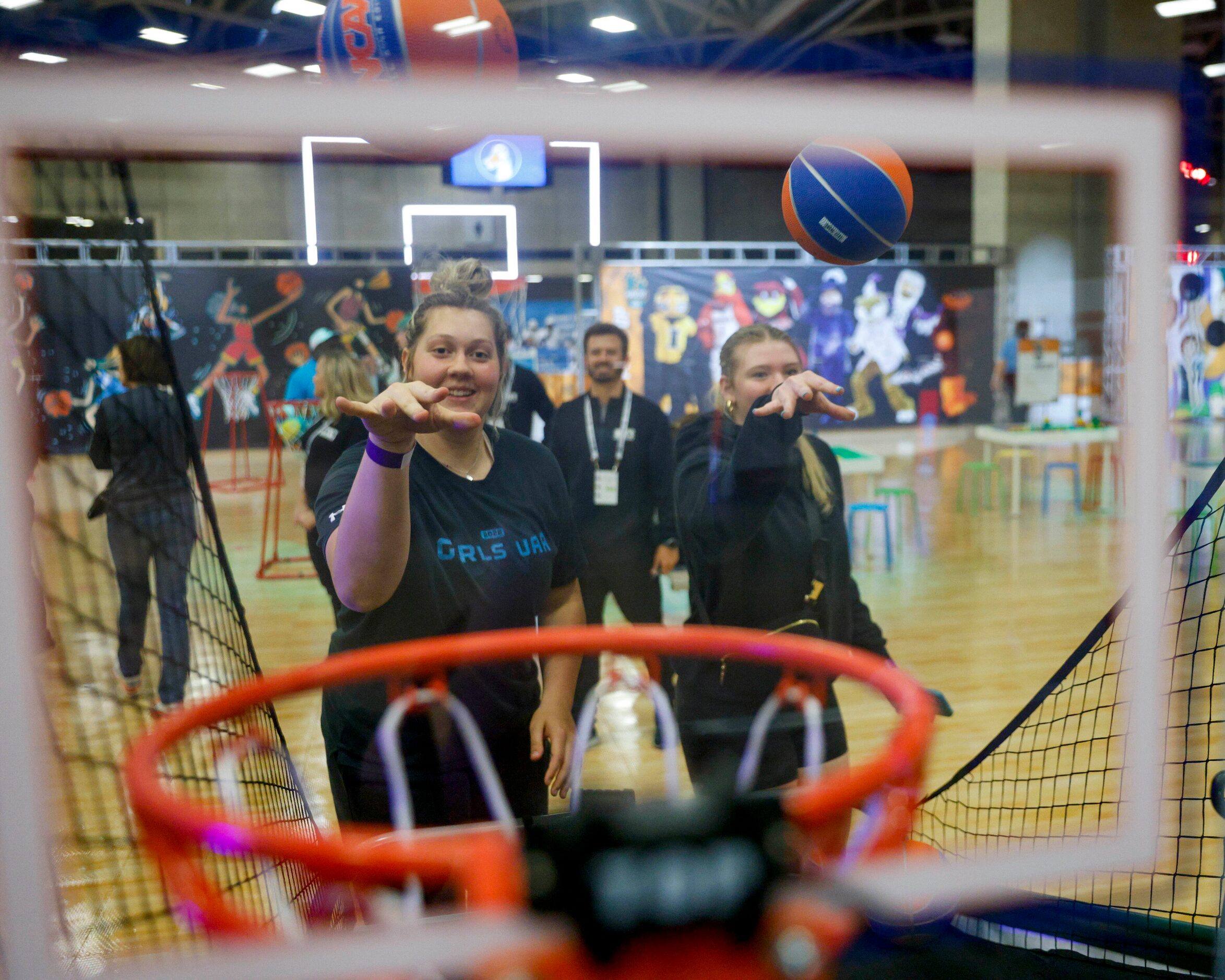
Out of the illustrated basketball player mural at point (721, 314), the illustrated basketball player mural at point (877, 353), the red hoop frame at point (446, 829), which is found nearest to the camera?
the red hoop frame at point (446, 829)

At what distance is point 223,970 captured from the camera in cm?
80

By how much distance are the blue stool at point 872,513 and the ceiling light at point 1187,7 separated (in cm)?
193

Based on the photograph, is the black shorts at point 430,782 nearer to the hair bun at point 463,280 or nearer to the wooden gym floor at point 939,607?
Answer: the wooden gym floor at point 939,607

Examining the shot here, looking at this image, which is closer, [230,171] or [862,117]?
[862,117]

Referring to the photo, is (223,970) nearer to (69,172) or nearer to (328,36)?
(328,36)

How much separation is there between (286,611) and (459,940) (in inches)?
123

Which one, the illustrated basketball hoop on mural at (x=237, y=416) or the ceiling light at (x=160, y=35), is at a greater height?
the ceiling light at (x=160, y=35)

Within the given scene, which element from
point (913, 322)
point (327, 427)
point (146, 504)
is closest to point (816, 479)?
point (327, 427)

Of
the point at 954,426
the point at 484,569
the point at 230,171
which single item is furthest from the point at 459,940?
the point at 954,426

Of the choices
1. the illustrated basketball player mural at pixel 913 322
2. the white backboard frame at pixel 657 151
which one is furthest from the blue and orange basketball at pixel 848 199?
the illustrated basketball player mural at pixel 913 322

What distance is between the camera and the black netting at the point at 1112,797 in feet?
4.89

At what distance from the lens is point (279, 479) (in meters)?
3.22

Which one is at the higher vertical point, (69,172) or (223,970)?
(69,172)

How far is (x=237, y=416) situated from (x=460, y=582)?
1866mm
